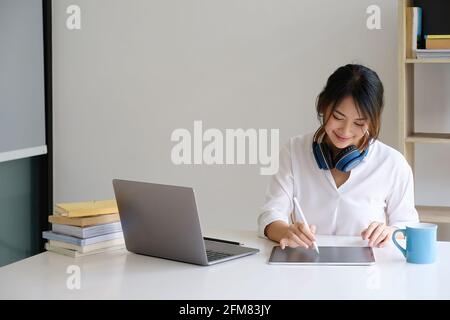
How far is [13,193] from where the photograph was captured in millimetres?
4199

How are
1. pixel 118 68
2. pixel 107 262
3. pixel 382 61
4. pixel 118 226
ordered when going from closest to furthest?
pixel 107 262, pixel 118 226, pixel 382 61, pixel 118 68

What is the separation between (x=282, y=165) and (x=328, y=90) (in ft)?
1.05

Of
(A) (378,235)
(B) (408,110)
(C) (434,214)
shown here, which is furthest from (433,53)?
(A) (378,235)

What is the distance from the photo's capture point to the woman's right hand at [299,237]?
2205 mm

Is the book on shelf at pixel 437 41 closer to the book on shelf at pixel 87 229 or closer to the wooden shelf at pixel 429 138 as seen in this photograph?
the wooden shelf at pixel 429 138

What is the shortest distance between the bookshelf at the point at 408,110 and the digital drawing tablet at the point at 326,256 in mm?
1144

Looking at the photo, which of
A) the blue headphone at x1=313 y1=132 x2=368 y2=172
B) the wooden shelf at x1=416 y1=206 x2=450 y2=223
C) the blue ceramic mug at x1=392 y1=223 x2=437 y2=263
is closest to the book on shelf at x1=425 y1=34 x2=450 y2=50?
the wooden shelf at x1=416 y1=206 x2=450 y2=223

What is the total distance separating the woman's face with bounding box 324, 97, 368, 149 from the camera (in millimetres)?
2479

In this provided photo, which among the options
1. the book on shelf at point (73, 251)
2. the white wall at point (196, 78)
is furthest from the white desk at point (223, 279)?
the white wall at point (196, 78)

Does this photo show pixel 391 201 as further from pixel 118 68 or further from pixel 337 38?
pixel 118 68

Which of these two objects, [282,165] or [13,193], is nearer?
[282,165]

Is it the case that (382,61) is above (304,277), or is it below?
above

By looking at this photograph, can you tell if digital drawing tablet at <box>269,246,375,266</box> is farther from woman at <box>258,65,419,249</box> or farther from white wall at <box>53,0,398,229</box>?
white wall at <box>53,0,398,229</box>
